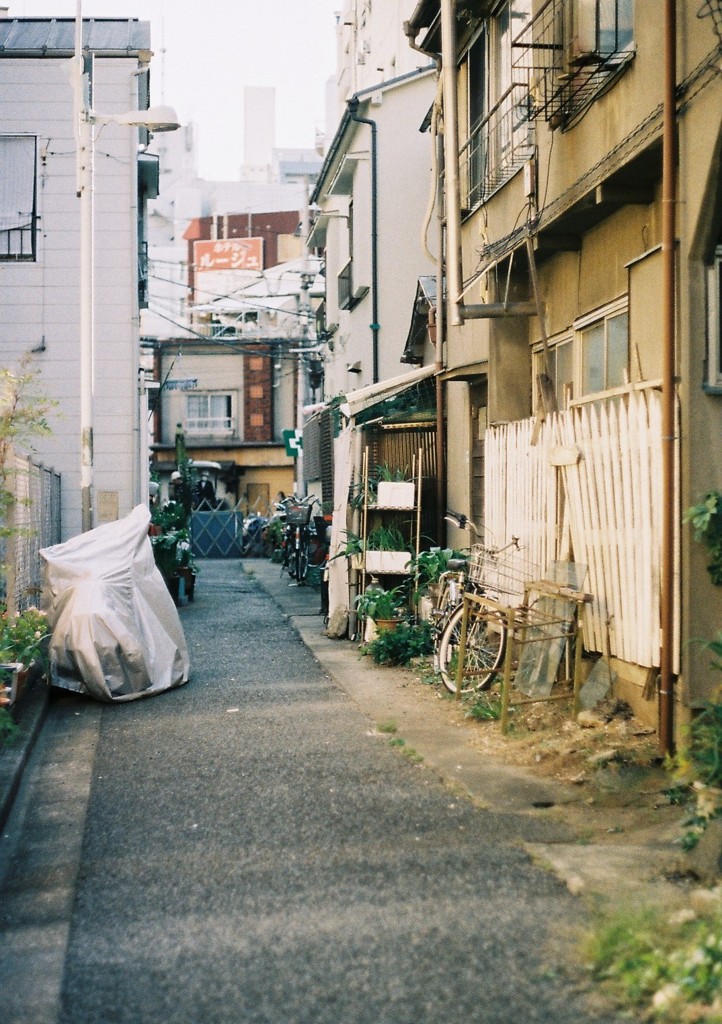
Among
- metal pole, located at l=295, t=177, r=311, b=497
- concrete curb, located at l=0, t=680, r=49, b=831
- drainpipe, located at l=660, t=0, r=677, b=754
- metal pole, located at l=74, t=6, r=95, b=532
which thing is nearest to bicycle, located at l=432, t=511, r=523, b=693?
drainpipe, located at l=660, t=0, r=677, b=754

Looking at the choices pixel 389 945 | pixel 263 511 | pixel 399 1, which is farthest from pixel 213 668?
pixel 263 511

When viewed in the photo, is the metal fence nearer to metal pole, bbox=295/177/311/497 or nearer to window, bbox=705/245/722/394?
Result: window, bbox=705/245/722/394

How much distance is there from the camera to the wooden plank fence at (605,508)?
692 centimetres

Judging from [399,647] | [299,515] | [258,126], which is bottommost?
[399,647]

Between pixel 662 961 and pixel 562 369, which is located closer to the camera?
pixel 662 961

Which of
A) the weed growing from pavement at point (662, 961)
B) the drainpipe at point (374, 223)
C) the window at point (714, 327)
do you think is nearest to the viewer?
the weed growing from pavement at point (662, 961)

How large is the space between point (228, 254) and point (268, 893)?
143ft

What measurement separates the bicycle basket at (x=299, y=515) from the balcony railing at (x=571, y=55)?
1261 cm

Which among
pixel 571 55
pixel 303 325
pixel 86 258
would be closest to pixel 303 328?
pixel 303 325

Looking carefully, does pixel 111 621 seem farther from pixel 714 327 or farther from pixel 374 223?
pixel 374 223

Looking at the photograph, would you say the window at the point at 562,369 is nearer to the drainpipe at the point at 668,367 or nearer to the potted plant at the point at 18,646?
the drainpipe at the point at 668,367

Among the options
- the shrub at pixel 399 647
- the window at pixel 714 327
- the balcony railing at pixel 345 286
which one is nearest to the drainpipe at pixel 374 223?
the balcony railing at pixel 345 286

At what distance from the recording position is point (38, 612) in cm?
1015

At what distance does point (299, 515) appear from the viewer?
21.1 metres
